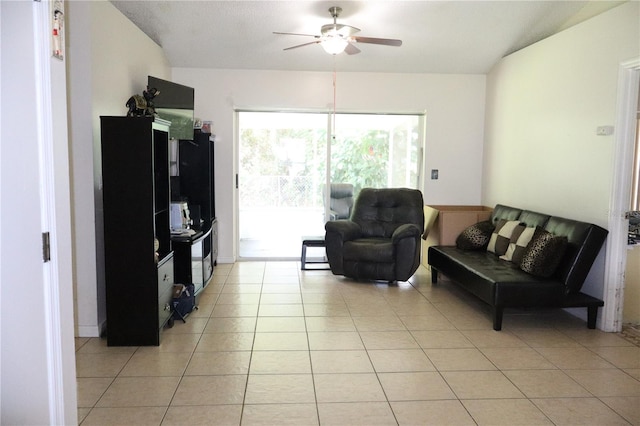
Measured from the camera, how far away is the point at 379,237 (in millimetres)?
5457

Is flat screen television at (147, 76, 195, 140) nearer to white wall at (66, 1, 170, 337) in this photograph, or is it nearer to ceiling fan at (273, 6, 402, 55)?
white wall at (66, 1, 170, 337)

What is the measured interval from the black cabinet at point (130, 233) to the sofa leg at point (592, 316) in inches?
127

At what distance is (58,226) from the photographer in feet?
5.39

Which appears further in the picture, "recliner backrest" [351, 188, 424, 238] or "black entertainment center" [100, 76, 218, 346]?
"recliner backrest" [351, 188, 424, 238]

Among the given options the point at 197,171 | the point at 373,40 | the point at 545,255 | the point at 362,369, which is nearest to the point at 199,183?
the point at 197,171

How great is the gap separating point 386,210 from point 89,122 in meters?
3.30

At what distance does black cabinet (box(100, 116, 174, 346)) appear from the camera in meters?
3.13

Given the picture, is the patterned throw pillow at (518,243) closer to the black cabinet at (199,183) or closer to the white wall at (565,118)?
the white wall at (565,118)

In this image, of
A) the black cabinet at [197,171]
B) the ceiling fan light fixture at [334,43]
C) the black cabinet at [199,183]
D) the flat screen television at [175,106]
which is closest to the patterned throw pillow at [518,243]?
the ceiling fan light fixture at [334,43]

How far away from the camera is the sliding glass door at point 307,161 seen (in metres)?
6.06

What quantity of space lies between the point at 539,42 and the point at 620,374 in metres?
3.15

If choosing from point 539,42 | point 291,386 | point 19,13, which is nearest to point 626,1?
point 539,42

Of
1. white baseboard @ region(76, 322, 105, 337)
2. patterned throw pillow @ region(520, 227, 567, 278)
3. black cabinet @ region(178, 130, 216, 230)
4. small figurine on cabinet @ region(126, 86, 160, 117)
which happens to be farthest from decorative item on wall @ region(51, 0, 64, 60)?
black cabinet @ region(178, 130, 216, 230)

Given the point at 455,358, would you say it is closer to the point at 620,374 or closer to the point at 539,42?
the point at 620,374
